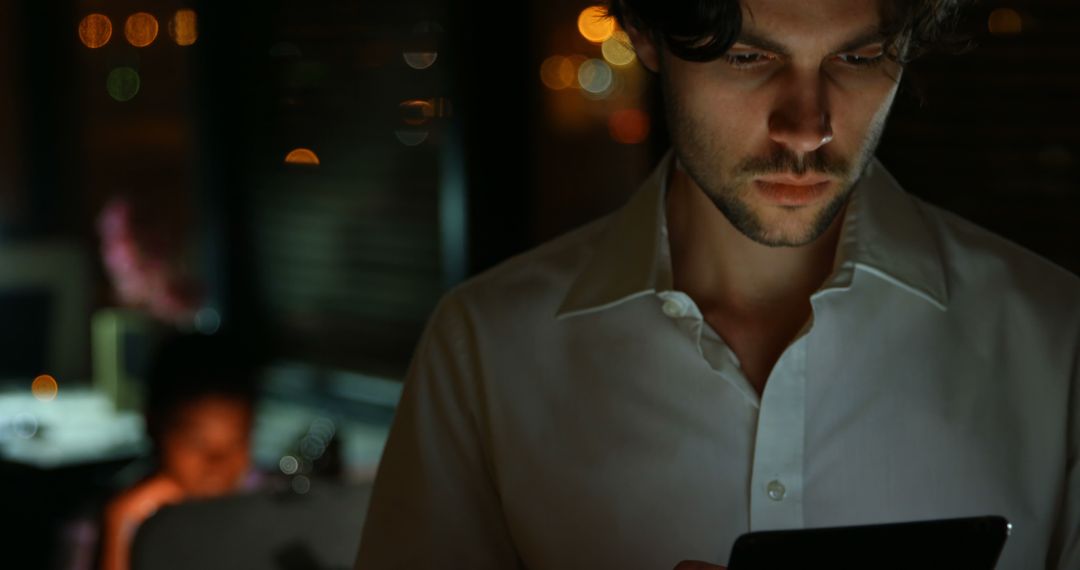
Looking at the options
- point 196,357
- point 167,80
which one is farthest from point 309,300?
point 167,80

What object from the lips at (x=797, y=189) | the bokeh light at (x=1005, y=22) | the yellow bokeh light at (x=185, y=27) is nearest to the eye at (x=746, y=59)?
the lips at (x=797, y=189)

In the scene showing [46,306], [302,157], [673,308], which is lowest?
[46,306]

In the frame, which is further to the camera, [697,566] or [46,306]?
[46,306]

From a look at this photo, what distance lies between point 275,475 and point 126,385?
4.91 ft

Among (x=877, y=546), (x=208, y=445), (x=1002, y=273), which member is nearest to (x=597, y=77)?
(x=208, y=445)

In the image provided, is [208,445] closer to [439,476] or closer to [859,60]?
[439,476]

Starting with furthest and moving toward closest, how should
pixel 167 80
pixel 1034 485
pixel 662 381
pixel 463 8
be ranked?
1. pixel 167 80
2. pixel 463 8
3. pixel 662 381
4. pixel 1034 485

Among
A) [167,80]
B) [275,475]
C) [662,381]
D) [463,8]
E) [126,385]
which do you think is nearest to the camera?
[662,381]

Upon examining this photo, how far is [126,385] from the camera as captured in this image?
15.3 feet

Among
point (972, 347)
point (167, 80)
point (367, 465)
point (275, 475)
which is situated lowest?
point (367, 465)

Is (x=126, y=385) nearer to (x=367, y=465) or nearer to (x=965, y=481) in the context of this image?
(x=367, y=465)

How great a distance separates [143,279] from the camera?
4961 mm

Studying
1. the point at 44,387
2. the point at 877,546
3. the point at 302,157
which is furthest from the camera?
the point at 44,387

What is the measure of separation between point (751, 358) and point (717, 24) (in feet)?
1.28
